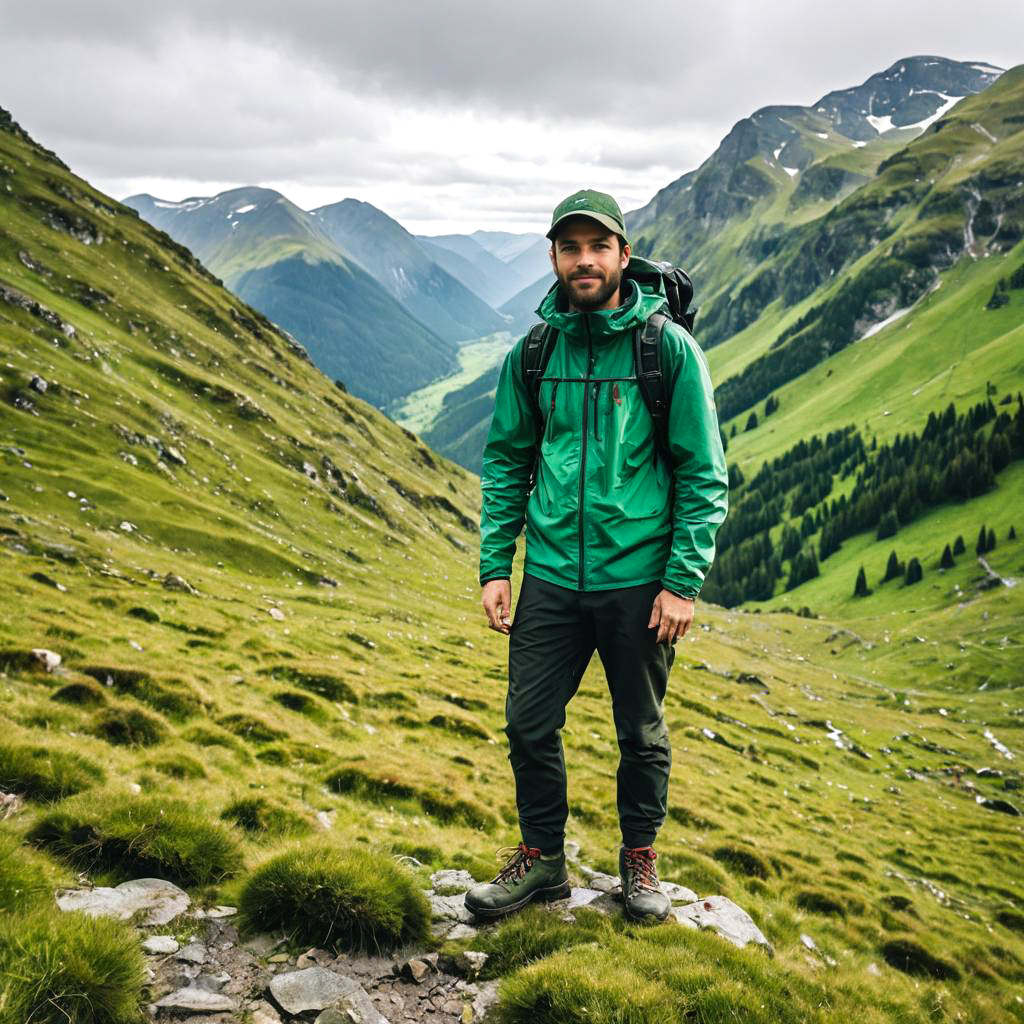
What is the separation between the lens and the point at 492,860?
35.7 feet

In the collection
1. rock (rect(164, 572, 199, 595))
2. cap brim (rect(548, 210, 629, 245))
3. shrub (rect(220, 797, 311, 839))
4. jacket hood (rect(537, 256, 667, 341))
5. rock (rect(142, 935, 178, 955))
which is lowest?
rock (rect(164, 572, 199, 595))

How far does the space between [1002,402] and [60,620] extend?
660 feet

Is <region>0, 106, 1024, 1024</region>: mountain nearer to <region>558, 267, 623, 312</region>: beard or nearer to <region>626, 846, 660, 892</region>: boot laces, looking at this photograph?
<region>626, 846, 660, 892</region>: boot laces

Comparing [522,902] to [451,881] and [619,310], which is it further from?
[619,310]

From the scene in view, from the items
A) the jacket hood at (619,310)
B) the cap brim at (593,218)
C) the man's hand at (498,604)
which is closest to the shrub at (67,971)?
the man's hand at (498,604)

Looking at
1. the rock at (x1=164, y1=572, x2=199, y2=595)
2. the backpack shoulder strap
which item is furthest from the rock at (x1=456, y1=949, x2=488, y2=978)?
the rock at (x1=164, y1=572, x2=199, y2=595)

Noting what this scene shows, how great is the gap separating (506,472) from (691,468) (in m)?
2.11

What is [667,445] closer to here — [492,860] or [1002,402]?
[492,860]

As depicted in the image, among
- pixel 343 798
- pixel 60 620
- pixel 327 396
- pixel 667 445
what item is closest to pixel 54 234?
pixel 327 396

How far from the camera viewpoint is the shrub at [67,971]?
4496 mm

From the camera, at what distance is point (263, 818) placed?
9711 mm

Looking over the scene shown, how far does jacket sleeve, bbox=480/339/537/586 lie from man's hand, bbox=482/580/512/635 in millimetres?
128

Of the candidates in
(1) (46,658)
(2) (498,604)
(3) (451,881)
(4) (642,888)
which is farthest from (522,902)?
(1) (46,658)

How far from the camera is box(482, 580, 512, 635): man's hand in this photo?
24.8 feet
